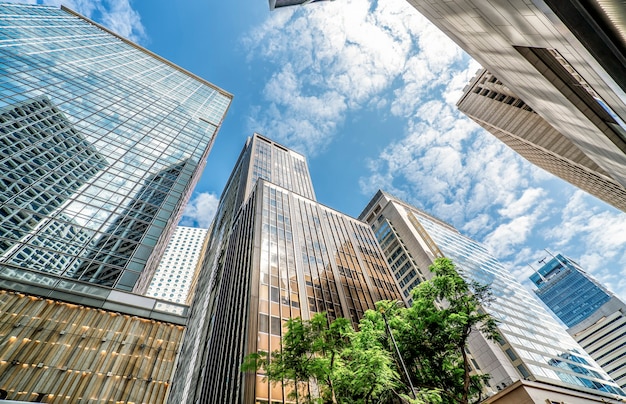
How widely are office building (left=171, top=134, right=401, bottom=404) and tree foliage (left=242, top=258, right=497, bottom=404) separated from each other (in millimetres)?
9274

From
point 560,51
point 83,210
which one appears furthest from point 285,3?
point 83,210

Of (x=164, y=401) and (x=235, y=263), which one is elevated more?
(x=235, y=263)

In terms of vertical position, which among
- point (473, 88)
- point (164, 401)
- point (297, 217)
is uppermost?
point (473, 88)

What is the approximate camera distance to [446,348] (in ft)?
45.1

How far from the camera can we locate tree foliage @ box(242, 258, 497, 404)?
1129 cm

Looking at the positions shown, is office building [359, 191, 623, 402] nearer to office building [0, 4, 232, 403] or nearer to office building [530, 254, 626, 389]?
Result: office building [0, 4, 232, 403]

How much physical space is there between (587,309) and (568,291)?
1441 centimetres

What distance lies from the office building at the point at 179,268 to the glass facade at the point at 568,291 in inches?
7484

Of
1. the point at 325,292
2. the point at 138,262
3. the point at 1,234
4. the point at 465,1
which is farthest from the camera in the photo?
the point at 138,262

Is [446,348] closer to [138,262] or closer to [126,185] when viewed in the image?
[138,262]

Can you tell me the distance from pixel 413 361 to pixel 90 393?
23704 millimetres

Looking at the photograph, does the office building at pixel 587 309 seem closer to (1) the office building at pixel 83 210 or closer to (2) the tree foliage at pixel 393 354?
(2) the tree foliage at pixel 393 354

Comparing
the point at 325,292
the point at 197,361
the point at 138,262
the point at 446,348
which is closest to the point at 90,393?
the point at 197,361

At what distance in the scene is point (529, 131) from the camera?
52.4 m
